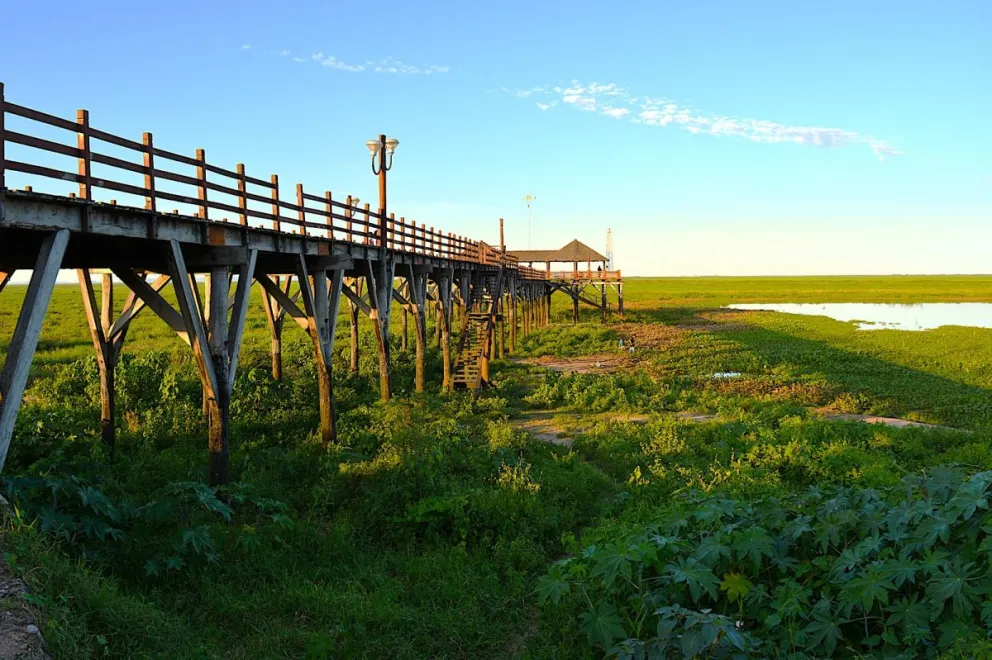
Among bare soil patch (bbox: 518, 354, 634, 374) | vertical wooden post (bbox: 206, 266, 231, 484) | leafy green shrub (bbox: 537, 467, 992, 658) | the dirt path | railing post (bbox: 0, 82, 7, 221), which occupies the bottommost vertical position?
the dirt path

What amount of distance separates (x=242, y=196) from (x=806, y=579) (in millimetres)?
9042

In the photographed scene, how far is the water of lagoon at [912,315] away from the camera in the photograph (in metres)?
43.1

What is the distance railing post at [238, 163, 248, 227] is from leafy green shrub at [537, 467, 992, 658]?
720cm

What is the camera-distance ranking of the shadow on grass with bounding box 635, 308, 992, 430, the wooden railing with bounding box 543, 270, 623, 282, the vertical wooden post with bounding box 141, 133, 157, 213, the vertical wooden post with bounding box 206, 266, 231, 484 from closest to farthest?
1. the vertical wooden post with bounding box 141, 133, 157, 213
2. the vertical wooden post with bounding box 206, 266, 231, 484
3. the shadow on grass with bounding box 635, 308, 992, 430
4. the wooden railing with bounding box 543, 270, 623, 282

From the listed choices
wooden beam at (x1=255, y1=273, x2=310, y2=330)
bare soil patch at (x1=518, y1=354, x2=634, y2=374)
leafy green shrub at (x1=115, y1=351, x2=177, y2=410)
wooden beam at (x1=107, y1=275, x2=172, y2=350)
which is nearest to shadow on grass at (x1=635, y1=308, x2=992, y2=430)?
bare soil patch at (x1=518, y1=354, x2=634, y2=374)

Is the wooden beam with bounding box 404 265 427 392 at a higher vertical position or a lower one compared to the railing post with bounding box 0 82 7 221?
lower

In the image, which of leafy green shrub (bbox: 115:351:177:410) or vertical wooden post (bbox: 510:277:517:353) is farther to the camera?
vertical wooden post (bbox: 510:277:517:353)

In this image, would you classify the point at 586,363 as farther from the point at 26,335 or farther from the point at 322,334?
the point at 26,335

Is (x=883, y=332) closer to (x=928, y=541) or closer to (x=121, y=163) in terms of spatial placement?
(x=928, y=541)

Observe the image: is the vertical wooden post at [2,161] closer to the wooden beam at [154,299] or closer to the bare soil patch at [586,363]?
the wooden beam at [154,299]

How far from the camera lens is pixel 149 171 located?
314 inches

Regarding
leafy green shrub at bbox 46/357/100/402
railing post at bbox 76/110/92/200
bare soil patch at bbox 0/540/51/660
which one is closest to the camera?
bare soil patch at bbox 0/540/51/660

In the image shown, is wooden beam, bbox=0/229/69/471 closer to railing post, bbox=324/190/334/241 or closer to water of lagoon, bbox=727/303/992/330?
railing post, bbox=324/190/334/241

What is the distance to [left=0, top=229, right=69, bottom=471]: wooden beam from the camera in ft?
18.3
